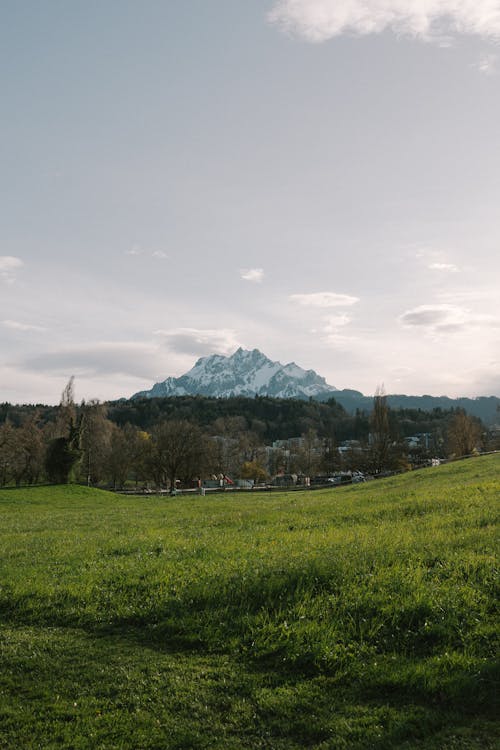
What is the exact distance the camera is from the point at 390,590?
10344 mm

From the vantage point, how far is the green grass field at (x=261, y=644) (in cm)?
676

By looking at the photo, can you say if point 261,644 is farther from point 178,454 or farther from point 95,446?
point 95,446

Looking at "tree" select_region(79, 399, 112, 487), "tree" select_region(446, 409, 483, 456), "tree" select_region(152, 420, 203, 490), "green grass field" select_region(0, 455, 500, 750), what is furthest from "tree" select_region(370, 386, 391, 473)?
"green grass field" select_region(0, 455, 500, 750)

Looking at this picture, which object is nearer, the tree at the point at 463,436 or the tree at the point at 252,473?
the tree at the point at 463,436

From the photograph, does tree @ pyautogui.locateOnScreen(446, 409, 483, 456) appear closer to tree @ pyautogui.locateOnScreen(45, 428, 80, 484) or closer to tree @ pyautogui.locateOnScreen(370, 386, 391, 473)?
tree @ pyautogui.locateOnScreen(370, 386, 391, 473)

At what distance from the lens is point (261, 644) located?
8.95 meters

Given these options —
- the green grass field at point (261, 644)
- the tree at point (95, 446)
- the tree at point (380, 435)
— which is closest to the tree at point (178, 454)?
the tree at point (95, 446)

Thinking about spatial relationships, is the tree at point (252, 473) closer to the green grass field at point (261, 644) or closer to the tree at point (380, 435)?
the tree at point (380, 435)

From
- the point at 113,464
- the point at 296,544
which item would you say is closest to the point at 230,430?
the point at 113,464

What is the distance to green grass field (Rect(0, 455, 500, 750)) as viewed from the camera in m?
6.76

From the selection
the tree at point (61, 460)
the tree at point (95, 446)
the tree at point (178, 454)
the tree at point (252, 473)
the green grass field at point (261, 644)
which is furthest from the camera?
the tree at point (252, 473)

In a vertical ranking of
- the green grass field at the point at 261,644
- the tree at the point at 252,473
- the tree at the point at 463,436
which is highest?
the tree at the point at 463,436

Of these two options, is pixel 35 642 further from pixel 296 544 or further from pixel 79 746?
pixel 296 544

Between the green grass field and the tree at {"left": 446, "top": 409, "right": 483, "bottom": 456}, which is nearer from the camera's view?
the green grass field
